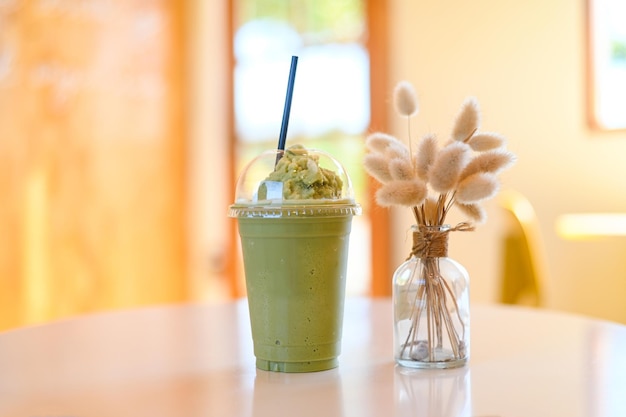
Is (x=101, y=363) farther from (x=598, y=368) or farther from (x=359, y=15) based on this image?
(x=359, y=15)

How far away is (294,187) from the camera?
920 millimetres

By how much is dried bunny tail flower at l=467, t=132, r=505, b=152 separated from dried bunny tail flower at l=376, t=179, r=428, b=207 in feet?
0.32

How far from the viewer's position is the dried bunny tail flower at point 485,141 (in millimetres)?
908

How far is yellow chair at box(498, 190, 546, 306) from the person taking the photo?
8.31 ft

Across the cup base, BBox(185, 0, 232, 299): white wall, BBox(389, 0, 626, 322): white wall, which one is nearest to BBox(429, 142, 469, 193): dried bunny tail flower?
the cup base

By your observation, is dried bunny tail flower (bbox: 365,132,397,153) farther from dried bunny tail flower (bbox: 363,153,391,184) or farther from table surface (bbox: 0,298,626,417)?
table surface (bbox: 0,298,626,417)

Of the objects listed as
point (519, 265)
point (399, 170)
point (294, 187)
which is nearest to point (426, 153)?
point (399, 170)

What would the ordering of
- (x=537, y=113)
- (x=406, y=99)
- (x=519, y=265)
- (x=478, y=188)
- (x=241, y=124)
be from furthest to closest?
(x=241, y=124)
(x=537, y=113)
(x=519, y=265)
(x=406, y=99)
(x=478, y=188)

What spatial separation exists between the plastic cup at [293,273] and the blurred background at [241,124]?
1.76 m

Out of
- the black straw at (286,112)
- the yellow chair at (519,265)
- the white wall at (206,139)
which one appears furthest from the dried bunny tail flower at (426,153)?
the white wall at (206,139)

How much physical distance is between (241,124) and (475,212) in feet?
10.9

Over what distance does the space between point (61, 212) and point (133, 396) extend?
271cm

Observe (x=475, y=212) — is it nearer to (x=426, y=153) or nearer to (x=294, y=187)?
(x=426, y=153)

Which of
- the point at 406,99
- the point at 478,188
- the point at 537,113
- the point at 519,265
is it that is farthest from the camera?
the point at 537,113
